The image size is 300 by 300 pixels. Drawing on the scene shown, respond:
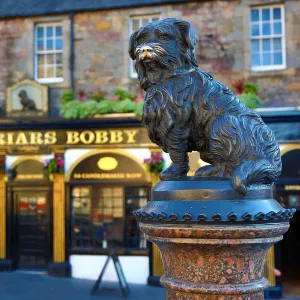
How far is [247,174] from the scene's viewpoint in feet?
6.82

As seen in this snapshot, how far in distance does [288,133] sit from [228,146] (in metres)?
8.19

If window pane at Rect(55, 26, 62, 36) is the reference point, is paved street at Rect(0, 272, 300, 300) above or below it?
below

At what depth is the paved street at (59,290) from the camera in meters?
9.14

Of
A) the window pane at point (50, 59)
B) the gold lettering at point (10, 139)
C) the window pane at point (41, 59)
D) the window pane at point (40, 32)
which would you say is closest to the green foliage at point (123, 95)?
the window pane at point (50, 59)

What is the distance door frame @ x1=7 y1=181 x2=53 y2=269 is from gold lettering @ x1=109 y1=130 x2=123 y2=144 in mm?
2117

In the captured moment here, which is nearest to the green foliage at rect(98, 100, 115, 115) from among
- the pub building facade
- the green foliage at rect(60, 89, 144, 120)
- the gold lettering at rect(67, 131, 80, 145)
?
the green foliage at rect(60, 89, 144, 120)

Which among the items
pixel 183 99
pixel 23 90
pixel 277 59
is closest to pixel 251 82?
pixel 277 59

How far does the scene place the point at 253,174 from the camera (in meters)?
2.11

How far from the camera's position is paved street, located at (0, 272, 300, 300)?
914 cm

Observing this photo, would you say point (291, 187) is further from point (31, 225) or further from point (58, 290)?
Answer: point (31, 225)

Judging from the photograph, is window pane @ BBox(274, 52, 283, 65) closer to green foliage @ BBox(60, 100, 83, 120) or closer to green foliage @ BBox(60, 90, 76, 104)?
green foliage @ BBox(60, 100, 83, 120)

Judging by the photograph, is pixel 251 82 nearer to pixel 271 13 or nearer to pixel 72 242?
pixel 271 13

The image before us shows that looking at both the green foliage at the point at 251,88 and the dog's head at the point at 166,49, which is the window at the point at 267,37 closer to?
the green foliage at the point at 251,88

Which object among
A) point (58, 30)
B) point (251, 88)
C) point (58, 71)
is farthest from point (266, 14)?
point (58, 71)
